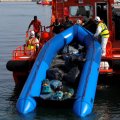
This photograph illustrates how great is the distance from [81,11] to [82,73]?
4994 mm

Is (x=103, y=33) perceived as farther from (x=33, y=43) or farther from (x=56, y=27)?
(x=33, y=43)

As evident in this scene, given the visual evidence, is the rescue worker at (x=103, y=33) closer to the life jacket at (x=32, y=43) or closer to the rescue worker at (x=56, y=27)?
the rescue worker at (x=56, y=27)

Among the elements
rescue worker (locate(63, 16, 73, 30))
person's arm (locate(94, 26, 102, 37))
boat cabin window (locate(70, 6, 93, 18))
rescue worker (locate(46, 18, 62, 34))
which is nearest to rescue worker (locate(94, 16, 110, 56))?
person's arm (locate(94, 26, 102, 37))

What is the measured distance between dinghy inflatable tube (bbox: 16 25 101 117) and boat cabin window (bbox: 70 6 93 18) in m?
1.94

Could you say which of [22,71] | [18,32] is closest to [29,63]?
[22,71]

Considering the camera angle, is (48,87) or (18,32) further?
(18,32)

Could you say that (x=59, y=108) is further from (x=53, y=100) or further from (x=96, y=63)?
(x=96, y=63)

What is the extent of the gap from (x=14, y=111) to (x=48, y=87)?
4.17 feet

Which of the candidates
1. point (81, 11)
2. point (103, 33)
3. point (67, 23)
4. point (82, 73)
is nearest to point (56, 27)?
point (67, 23)

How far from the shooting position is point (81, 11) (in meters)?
19.4

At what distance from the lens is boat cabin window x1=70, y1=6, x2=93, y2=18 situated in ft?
63.0

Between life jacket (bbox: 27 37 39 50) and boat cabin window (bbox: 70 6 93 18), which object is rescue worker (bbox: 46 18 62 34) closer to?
life jacket (bbox: 27 37 39 50)

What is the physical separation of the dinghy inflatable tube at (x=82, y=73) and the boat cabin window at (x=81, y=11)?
1.94 m

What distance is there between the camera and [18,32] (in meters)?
42.8
